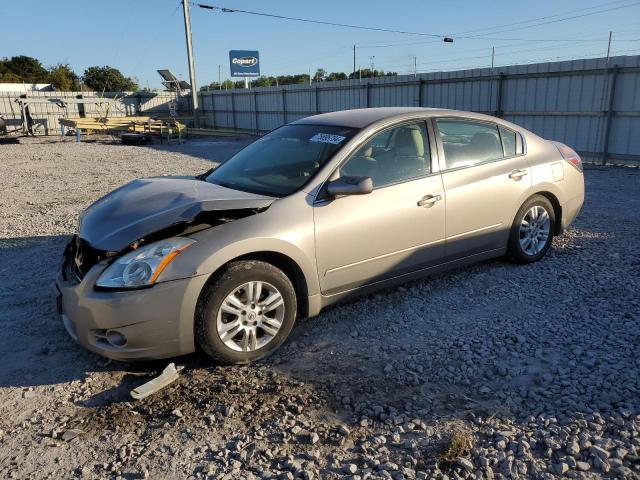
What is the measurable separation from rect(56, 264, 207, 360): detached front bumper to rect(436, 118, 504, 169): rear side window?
8.51 ft

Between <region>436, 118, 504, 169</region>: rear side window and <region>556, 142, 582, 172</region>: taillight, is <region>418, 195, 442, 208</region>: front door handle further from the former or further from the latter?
<region>556, 142, 582, 172</region>: taillight

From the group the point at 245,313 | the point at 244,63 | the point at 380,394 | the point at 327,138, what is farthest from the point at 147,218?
the point at 244,63

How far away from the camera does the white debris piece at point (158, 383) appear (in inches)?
125

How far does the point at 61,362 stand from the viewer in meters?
3.67

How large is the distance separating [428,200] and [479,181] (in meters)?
0.69

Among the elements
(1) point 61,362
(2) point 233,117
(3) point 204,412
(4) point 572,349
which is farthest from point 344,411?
(2) point 233,117

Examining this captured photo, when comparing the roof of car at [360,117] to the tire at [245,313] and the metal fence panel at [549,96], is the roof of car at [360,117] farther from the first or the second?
the metal fence panel at [549,96]

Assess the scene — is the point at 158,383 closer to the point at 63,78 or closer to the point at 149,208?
the point at 149,208

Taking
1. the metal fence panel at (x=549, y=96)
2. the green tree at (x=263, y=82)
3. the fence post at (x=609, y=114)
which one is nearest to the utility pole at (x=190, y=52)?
the metal fence panel at (x=549, y=96)

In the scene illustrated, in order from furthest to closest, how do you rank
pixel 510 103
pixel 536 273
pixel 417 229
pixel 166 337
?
pixel 510 103
pixel 536 273
pixel 417 229
pixel 166 337

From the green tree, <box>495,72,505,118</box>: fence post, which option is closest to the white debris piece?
<box>495,72,505,118</box>: fence post

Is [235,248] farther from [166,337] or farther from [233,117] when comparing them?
[233,117]

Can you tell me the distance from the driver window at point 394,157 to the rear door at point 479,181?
8.0 inches

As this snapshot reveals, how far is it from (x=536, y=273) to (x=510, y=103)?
1148cm
